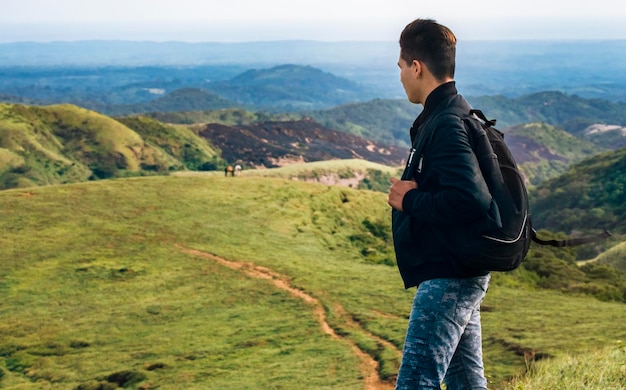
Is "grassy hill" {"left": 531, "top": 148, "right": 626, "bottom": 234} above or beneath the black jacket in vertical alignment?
A: beneath

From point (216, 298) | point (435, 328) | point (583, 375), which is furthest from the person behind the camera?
point (216, 298)

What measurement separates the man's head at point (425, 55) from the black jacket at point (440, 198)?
0.11m

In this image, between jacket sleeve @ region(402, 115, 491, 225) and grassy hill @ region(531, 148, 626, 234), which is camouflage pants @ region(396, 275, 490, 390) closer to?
jacket sleeve @ region(402, 115, 491, 225)

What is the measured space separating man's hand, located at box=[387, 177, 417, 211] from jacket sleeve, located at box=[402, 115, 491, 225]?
84mm

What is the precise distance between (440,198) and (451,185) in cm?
13

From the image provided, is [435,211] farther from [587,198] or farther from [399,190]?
[587,198]

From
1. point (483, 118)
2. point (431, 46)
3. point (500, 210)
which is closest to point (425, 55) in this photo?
point (431, 46)

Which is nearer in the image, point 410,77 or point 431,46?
point 431,46

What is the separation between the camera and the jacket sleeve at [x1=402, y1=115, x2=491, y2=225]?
5.37 meters

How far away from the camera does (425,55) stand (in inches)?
232

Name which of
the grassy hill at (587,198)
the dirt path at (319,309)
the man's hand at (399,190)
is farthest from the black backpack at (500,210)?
the grassy hill at (587,198)

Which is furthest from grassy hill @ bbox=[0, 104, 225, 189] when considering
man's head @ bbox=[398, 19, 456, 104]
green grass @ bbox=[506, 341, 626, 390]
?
man's head @ bbox=[398, 19, 456, 104]

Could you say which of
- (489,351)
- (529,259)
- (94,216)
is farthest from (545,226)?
(489,351)

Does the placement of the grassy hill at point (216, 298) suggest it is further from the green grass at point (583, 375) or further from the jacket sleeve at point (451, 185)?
the jacket sleeve at point (451, 185)
